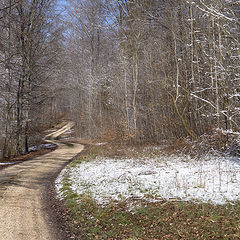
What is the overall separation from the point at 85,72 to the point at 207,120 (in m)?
18.5

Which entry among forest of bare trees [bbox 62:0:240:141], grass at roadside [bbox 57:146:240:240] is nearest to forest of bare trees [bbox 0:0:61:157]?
forest of bare trees [bbox 62:0:240:141]

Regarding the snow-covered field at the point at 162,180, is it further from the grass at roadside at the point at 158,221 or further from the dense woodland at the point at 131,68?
the dense woodland at the point at 131,68

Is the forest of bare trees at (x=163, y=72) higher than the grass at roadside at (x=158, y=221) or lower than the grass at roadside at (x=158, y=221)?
higher

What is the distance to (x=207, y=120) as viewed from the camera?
1389 centimetres

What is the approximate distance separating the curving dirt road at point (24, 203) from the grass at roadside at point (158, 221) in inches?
33.9

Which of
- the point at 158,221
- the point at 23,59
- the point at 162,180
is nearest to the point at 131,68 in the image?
the point at 23,59

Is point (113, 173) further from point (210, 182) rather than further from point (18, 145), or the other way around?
point (18, 145)

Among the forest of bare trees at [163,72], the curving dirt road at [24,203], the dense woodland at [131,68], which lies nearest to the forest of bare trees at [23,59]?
the dense woodland at [131,68]

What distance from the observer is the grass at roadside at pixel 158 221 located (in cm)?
495

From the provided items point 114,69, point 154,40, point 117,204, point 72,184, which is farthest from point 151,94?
point 117,204

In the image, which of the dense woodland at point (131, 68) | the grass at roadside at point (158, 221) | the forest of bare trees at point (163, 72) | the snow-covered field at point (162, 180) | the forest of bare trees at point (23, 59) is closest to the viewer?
the grass at roadside at point (158, 221)

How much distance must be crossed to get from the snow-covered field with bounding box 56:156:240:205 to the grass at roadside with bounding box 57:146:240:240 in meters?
0.47

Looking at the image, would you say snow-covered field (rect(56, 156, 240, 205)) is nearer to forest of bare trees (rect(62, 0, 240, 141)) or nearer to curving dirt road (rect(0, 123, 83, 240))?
curving dirt road (rect(0, 123, 83, 240))

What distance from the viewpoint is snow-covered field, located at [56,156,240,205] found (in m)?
6.79
